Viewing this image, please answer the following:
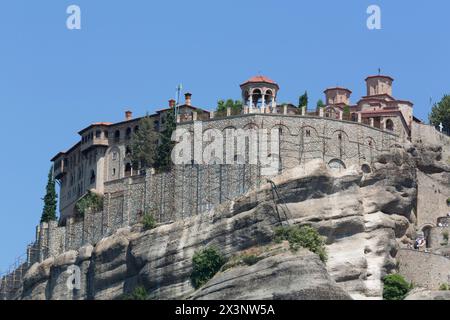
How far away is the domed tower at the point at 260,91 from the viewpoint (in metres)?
94.9

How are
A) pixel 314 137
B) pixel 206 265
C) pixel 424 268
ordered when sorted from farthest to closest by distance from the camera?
pixel 314 137 < pixel 424 268 < pixel 206 265

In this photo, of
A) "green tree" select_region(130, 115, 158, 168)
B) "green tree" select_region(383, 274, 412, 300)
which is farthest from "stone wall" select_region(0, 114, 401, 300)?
"green tree" select_region(383, 274, 412, 300)

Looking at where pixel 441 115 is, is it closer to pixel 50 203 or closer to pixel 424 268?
pixel 424 268

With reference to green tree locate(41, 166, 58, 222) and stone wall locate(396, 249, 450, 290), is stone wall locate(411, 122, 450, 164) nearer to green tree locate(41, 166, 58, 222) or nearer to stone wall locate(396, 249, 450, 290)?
stone wall locate(396, 249, 450, 290)

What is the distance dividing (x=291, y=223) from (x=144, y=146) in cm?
1540

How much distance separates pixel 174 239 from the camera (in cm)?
8975

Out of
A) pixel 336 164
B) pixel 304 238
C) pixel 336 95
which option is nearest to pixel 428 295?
pixel 304 238

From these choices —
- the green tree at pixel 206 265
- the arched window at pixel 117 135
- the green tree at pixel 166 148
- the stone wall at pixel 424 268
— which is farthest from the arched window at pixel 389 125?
the arched window at pixel 117 135

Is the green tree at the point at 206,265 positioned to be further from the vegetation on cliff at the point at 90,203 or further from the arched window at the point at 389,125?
the arched window at the point at 389,125

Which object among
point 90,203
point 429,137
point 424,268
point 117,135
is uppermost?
point 117,135

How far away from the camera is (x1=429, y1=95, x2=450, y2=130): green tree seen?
4144 inches

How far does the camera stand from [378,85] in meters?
103

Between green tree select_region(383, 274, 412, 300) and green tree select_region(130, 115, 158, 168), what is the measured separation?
1908 centimetres
